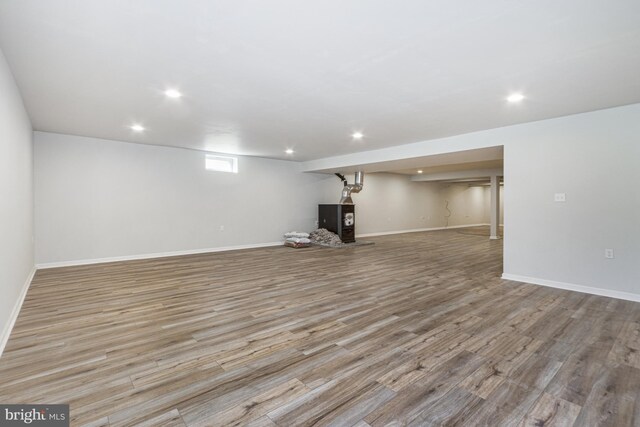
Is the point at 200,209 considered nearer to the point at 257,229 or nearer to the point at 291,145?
the point at 257,229

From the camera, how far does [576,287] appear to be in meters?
3.91

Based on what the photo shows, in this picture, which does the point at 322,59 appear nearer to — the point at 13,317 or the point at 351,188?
the point at 13,317

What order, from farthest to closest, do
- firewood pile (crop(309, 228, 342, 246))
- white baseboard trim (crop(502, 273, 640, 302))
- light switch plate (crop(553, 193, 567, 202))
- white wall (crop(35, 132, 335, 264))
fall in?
firewood pile (crop(309, 228, 342, 246)) → white wall (crop(35, 132, 335, 264)) → light switch plate (crop(553, 193, 567, 202)) → white baseboard trim (crop(502, 273, 640, 302))

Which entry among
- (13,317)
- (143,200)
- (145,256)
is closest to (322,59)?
(13,317)

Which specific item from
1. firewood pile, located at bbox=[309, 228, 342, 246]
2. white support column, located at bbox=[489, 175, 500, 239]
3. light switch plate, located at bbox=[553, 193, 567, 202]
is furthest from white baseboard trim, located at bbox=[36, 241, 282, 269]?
white support column, located at bbox=[489, 175, 500, 239]

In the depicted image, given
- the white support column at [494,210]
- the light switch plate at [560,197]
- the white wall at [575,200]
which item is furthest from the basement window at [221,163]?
the white support column at [494,210]

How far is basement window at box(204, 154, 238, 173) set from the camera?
23.3 ft

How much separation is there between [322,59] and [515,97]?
2275 mm

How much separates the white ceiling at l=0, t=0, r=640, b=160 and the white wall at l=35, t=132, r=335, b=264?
1.35m

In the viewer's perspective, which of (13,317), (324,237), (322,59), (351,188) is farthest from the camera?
(351,188)

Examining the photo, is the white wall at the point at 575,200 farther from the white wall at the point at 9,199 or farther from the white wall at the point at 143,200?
the white wall at the point at 9,199

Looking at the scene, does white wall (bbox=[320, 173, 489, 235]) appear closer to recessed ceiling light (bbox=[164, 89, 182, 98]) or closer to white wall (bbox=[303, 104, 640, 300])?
white wall (bbox=[303, 104, 640, 300])

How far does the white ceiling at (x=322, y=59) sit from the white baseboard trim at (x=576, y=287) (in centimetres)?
223

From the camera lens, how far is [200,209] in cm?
690
